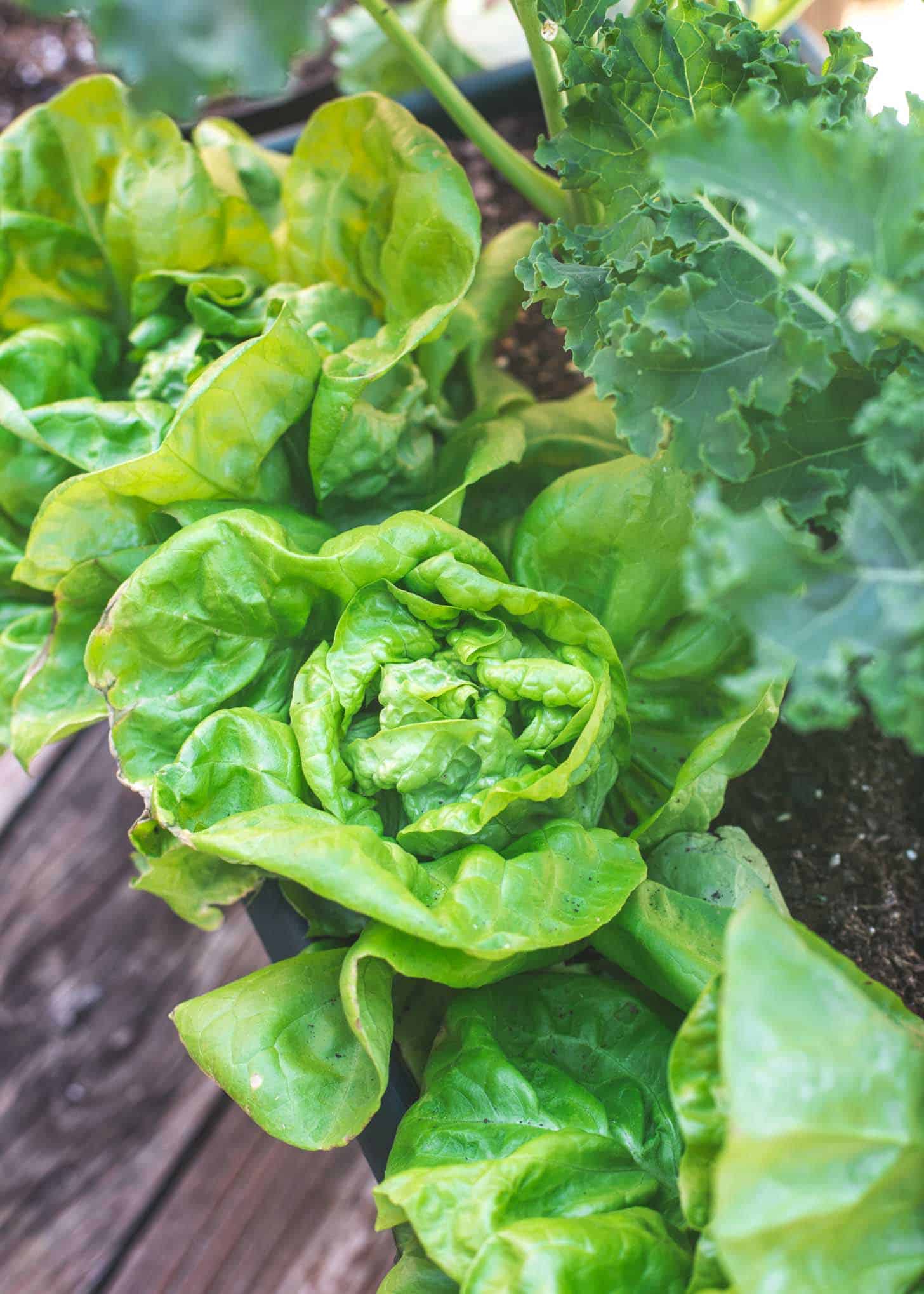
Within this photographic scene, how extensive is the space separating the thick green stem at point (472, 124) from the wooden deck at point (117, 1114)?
822mm

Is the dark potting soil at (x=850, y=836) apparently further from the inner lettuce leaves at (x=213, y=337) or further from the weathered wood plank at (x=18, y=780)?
the weathered wood plank at (x=18, y=780)

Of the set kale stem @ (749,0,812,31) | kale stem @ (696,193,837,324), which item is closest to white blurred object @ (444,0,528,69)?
kale stem @ (749,0,812,31)

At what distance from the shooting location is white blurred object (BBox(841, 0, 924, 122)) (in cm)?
152

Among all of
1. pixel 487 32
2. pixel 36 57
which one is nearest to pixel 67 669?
pixel 487 32

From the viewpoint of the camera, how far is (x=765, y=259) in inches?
31.0

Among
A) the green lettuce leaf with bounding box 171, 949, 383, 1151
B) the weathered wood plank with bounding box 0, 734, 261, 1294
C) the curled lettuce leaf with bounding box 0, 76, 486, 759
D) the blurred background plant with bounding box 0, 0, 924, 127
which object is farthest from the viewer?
the blurred background plant with bounding box 0, 0, 924, 127

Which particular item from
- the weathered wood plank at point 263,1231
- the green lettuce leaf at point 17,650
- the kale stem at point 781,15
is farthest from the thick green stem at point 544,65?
the weathered wood plank at point 263,1231

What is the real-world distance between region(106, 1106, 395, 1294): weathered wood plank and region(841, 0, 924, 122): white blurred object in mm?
1414

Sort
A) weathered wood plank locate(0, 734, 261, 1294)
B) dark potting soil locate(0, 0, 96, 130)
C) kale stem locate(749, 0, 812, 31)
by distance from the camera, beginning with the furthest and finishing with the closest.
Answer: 1. dark potting soil locate(0, 0, 96, 130)
2. weathered wood plank locate(0, 734, 261, 1294)
3. kale stem locate(749, 0, 812, 31)

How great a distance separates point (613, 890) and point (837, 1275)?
10.1 inches

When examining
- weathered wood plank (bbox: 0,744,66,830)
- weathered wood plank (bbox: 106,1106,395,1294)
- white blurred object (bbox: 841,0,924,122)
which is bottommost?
weathered wood plank (bbox: 106,1106,395,1294)

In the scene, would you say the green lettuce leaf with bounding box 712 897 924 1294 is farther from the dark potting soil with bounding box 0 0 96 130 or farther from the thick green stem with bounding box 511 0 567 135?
the dark potting soil with bounding box 0 0 96 130

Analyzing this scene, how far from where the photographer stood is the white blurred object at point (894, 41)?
4.98ft

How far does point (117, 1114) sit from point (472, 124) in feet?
3.58
